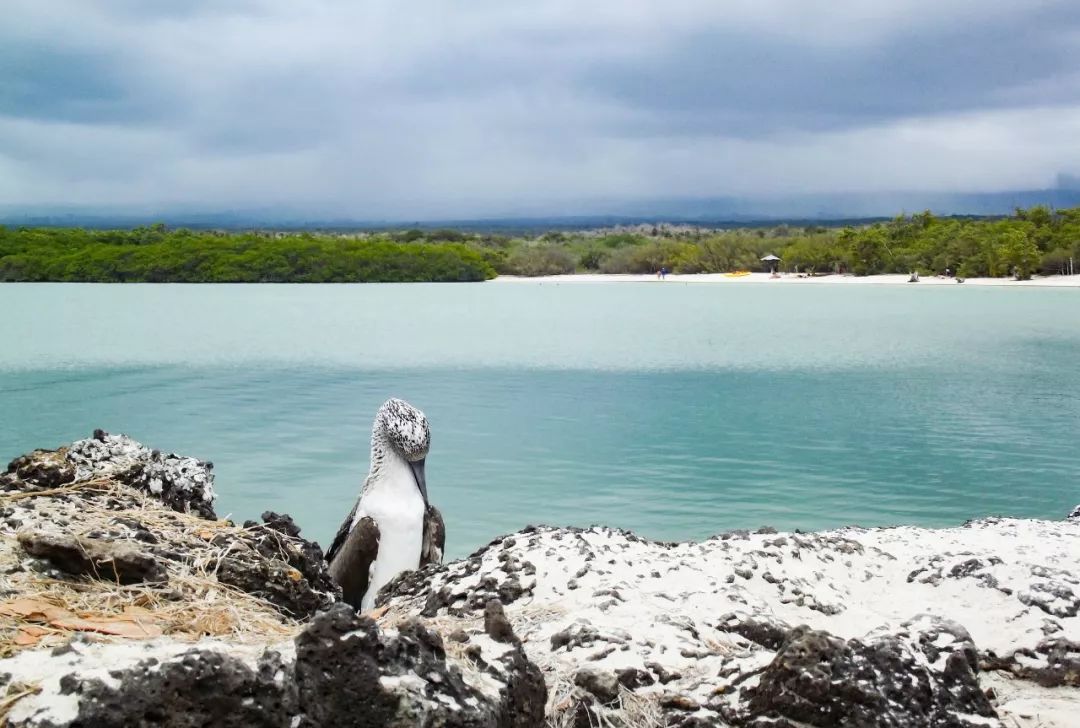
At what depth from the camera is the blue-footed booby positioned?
3.91 metres

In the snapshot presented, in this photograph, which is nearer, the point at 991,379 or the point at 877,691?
the point at 877,691

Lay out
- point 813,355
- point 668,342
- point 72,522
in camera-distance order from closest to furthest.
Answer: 1. point 72,522
2. point 813,355
3. point 668,342

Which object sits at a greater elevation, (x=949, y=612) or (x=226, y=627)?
(x=226, y=627)

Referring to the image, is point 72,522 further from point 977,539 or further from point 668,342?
point 668,342

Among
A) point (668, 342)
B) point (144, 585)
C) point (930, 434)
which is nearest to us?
point (144, 585)

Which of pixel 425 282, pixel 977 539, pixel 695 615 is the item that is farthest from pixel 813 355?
pixel 425 282

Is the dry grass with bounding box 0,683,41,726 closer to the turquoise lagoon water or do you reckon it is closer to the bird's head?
the bird's head

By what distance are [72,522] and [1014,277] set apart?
2052 inches

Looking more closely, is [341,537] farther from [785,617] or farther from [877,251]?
[877,251]

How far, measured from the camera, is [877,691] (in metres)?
2.13

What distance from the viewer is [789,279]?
2312 inches

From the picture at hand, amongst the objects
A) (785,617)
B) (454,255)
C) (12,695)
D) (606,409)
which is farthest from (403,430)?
(454,255)

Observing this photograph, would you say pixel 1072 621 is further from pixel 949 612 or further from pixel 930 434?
pixel 930 434

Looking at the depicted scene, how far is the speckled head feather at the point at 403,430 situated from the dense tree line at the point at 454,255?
170ft
